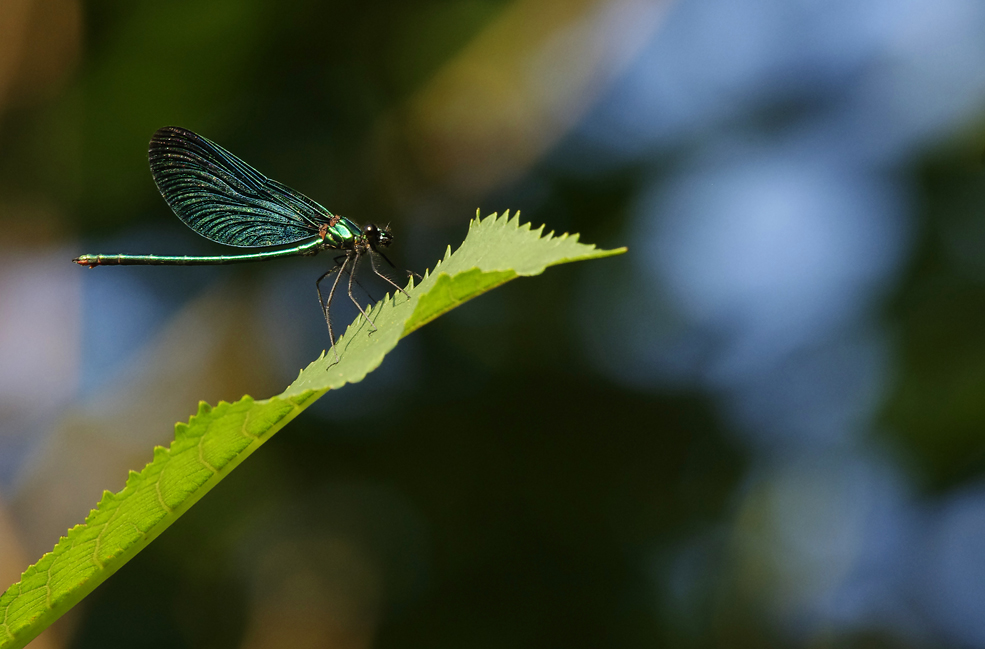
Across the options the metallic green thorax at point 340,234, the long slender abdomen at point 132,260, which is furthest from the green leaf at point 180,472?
the metallic green thorax at point 340,234

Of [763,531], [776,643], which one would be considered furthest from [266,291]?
[776,643]

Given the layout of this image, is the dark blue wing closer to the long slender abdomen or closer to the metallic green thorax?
the metallic green thorax

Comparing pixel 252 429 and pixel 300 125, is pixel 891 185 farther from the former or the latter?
pixel 252 429

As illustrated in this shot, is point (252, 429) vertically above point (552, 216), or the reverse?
point (552, 216)

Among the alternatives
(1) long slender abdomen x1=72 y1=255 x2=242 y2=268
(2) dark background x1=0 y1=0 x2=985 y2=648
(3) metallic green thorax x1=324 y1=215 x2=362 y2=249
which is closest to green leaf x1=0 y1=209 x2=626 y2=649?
(1) long slender abdomen x1=72 y1=255 x2=242 y2=268

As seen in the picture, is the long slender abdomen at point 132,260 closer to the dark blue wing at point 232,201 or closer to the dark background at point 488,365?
the dark blue wing at point 232,201

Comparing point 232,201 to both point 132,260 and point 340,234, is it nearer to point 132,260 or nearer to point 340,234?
point 340,234
